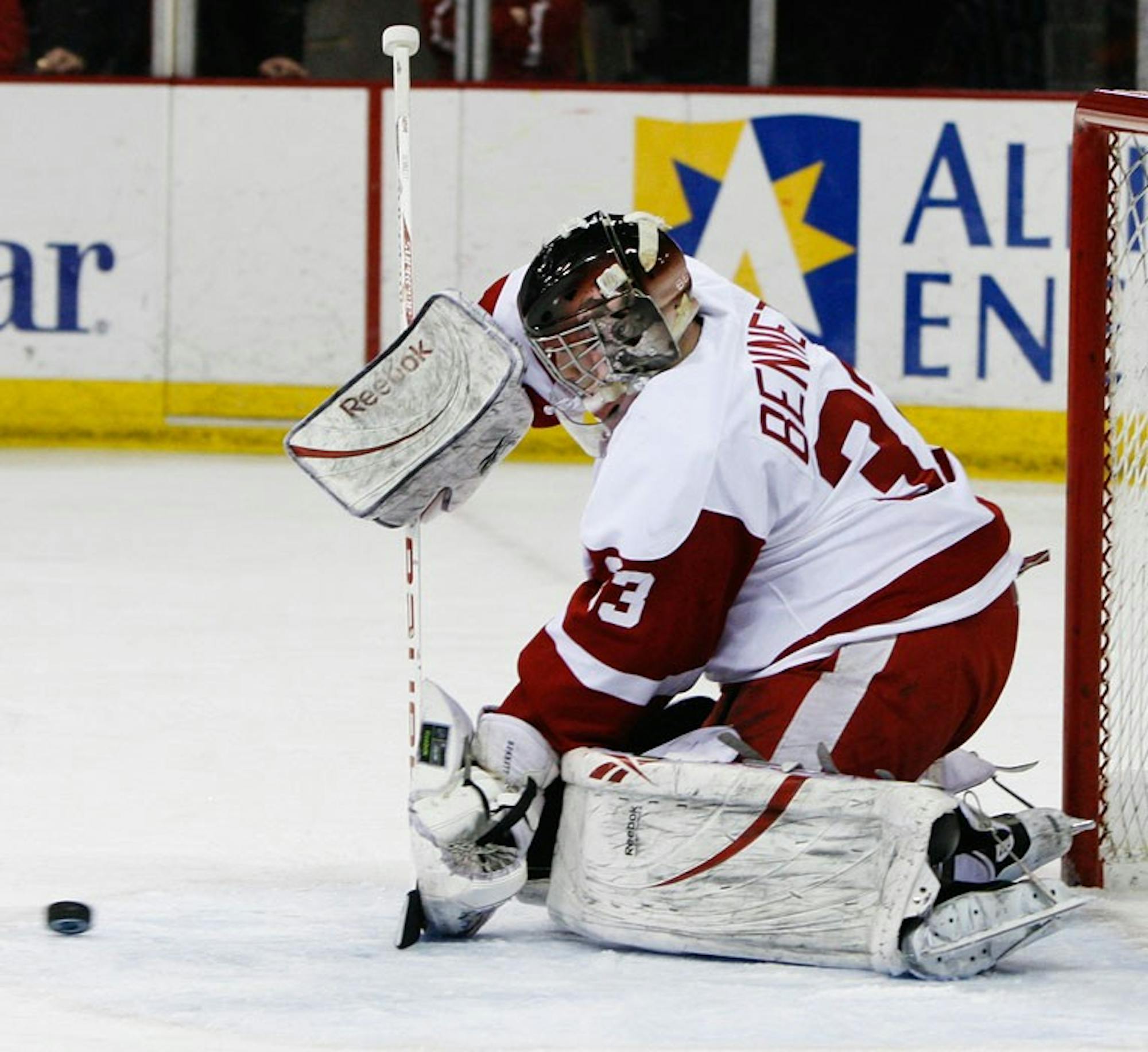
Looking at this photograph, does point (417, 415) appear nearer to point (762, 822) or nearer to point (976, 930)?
point (762, 822)

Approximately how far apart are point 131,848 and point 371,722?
0.73 metres

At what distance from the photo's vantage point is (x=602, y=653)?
231 centimetres

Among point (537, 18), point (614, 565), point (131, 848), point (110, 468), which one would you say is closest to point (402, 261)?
point (614, 565)

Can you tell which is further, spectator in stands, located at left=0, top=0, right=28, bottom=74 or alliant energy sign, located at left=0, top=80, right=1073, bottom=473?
spectator in stands, located at left=0, top=0, right=28, bottom=74

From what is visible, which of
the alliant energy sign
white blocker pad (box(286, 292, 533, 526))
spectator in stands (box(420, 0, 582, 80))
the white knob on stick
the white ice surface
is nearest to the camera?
the white ice surface

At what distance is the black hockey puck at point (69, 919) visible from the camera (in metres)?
2.38

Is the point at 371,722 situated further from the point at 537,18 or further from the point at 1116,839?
the point at 537,18

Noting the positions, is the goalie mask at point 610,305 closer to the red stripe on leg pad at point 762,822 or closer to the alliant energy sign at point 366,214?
the red stripe on leg pad at point 762,822

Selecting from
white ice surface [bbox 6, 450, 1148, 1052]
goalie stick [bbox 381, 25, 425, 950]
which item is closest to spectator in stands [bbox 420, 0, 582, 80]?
white ice surface [bbox 6, 450, 1148, 1052]

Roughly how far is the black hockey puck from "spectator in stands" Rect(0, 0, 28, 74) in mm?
4575

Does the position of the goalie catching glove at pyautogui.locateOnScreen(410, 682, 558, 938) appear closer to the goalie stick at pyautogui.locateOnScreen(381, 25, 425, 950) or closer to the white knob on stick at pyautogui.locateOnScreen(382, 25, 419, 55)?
the goalie stick at pyautogui.locateOnScreen(381, 25, 425, 950)

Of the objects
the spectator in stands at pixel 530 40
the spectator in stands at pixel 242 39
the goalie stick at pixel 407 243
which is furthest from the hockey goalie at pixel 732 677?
the spectator in stands at pixel 242 39

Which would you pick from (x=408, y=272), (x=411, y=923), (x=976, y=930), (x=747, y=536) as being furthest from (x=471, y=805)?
(x=408, y=272)

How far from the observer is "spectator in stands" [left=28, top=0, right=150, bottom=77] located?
660cm
